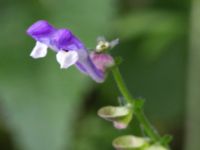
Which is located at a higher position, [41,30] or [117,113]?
[41,30]

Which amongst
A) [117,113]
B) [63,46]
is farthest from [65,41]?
[117,113]

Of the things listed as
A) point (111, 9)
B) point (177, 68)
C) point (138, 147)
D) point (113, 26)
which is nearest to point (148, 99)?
point (177, 68)

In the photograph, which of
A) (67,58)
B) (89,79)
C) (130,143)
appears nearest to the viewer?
(67,58)

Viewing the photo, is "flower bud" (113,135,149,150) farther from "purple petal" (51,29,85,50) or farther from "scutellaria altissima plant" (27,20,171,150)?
"purple petal" (51,29,85,50)

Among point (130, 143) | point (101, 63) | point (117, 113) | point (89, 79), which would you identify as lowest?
point (89, 79)

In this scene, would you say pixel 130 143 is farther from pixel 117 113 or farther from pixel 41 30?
pixel 41 30

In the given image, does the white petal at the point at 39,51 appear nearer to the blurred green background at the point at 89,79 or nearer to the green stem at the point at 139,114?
the green stem at the point at 139,114

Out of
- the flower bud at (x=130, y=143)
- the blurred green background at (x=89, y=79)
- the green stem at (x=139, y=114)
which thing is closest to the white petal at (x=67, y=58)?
the green stem at (x=139, y=114)
